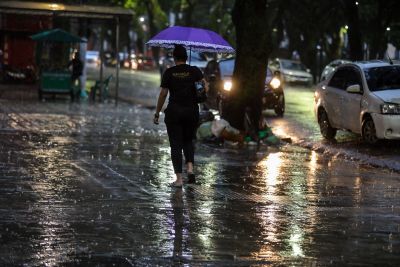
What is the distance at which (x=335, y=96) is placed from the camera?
1789 cm

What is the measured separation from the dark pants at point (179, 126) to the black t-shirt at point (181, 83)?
11 cm

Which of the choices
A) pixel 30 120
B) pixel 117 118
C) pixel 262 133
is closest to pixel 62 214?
pixel 262 133

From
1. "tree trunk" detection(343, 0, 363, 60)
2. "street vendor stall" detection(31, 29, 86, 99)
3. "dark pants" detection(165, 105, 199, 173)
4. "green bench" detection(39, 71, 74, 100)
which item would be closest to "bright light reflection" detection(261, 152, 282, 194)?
"dark pants" detection(165, 105, 199, 173)

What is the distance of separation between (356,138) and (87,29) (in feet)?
52.6

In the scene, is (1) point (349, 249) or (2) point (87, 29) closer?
(1) point (349, 249)

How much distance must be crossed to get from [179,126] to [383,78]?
7041 mm

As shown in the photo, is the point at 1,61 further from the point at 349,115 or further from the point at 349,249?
the point at 349,249

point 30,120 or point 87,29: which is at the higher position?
point 87,29

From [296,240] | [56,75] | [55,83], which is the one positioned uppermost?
[296,240]

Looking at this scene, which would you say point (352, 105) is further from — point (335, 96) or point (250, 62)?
point (250, 62)

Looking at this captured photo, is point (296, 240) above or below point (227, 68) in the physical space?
below

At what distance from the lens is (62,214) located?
8727mm

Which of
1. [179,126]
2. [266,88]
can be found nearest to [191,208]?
[179,126]

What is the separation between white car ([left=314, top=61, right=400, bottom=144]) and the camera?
15500 millimetres
